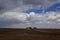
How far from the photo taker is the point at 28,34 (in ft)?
5.79

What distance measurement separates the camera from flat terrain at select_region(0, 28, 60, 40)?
1.74m

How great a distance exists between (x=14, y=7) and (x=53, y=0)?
467 millimetres

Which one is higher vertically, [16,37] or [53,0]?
[53,0]

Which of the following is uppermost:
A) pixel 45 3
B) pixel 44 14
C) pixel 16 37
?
pixel 45 3

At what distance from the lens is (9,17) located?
6.03 feet

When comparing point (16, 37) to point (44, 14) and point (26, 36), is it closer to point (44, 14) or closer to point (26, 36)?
point (26, 36)

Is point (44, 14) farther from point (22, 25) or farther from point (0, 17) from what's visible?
point (0, 17)

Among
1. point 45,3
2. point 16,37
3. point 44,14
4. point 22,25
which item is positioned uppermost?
point 45,3

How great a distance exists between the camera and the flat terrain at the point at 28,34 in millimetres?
1742

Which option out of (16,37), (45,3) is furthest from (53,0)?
(16,37)

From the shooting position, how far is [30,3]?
1.84m

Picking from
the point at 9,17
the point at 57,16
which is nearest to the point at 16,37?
the point at 9,17

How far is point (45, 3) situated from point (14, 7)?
1.21ft

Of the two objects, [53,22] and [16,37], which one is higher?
[53,22]
